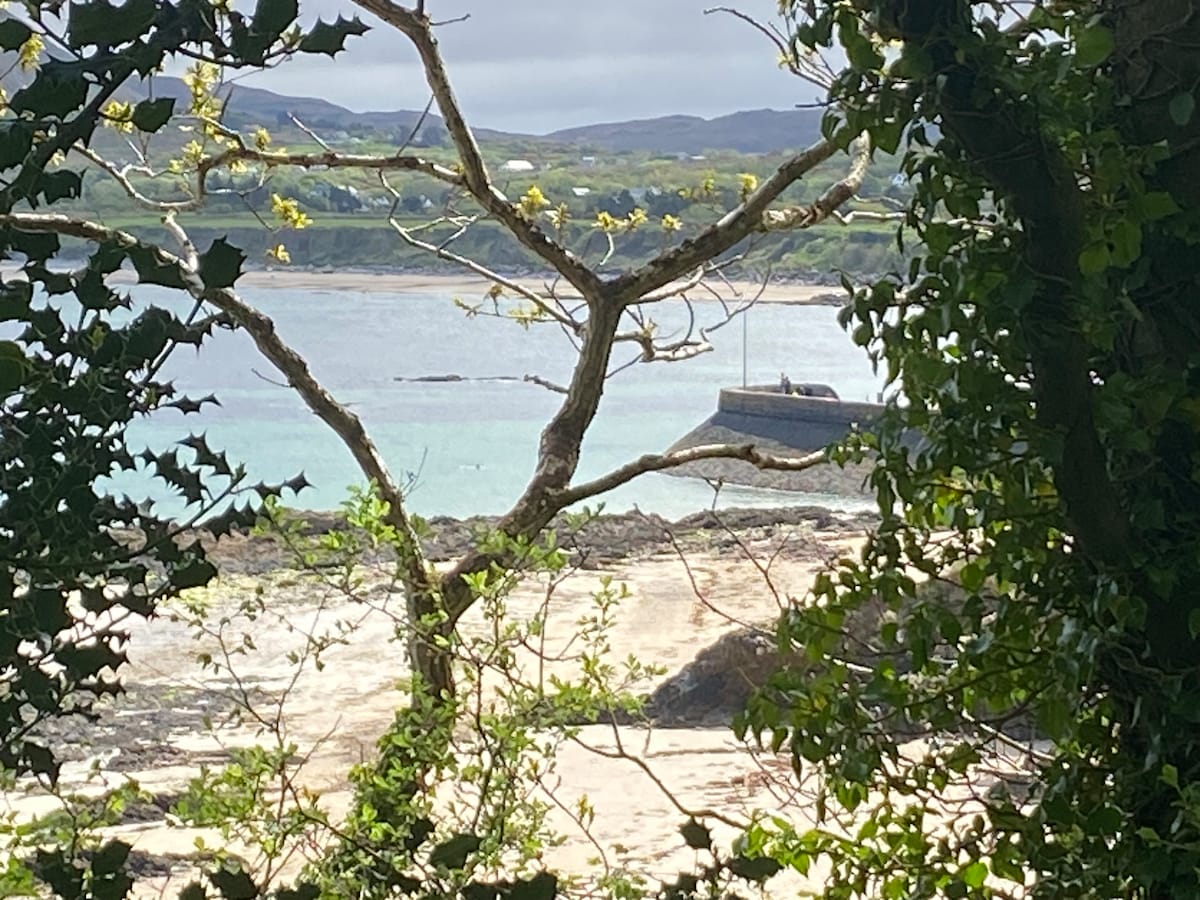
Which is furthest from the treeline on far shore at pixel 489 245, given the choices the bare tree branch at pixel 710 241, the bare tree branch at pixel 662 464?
the bare tree branch at pixel 662 464

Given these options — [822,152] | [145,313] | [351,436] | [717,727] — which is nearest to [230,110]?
[351,436]

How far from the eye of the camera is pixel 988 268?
70 cm

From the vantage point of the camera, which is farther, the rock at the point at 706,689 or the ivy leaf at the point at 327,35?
the rock at the point at 706,689

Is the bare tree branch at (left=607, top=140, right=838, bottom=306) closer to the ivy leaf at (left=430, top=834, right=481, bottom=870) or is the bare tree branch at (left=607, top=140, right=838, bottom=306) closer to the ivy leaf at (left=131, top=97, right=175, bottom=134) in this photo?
the ivy leaf at (left=430, top=834, right=481, bottom=870)

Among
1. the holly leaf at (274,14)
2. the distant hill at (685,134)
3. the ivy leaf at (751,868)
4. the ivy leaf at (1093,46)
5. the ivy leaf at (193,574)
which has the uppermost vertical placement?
the distant hill at (685,134)

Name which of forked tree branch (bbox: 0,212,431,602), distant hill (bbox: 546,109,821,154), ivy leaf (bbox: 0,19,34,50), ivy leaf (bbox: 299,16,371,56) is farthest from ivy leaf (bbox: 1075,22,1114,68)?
distant hill (bbox: 546,109,821,154)

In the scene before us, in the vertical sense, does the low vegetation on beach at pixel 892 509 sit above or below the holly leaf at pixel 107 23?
below

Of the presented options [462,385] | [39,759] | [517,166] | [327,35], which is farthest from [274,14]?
[462,385]

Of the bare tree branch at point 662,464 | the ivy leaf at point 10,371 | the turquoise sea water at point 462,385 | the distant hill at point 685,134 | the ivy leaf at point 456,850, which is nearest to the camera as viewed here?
the ivy leaf at point 10,371

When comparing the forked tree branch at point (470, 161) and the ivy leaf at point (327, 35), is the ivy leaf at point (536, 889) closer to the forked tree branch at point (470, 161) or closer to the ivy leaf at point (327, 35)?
the ivy leaf at point (327, 35)

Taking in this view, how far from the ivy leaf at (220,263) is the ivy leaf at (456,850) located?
304mm

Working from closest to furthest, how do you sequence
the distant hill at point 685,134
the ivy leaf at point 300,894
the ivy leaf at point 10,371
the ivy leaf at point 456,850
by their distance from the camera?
the ivy leaf at point 10,371 < the ivy leaf at point 300,894 < the ivy leaf at point 456,850 < the distant hill at point 685,134

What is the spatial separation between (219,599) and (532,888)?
10.1 ft

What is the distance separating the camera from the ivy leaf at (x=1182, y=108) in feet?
2.34
